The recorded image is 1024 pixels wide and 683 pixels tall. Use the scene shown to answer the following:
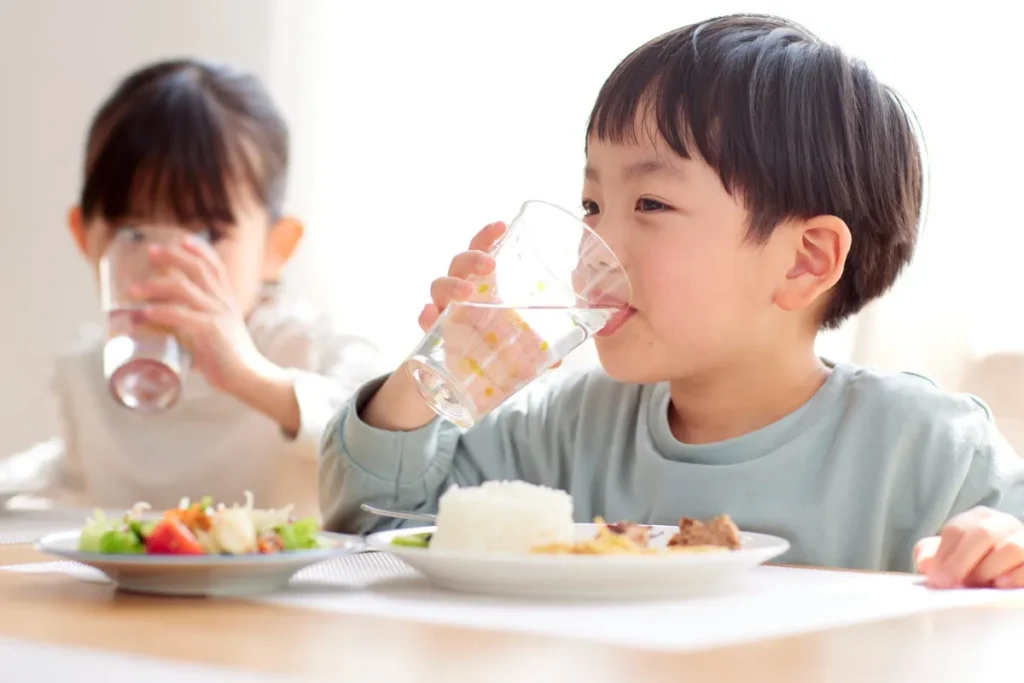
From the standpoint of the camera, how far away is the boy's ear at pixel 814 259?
4.53 ft

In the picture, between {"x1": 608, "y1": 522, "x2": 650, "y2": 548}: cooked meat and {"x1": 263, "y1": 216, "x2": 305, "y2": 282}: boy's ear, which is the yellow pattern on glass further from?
{"x1": 263, "y1": 216, "x2": 305, "y2": 282}: boy's ear

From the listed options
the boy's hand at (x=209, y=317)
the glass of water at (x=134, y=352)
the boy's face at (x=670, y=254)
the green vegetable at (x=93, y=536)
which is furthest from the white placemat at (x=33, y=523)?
the boy's face at (x=670, y=254)

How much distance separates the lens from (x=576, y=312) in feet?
3.50

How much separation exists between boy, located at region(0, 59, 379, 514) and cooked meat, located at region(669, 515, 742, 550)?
116cm

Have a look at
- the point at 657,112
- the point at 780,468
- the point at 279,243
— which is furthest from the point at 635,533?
the point at 279,243

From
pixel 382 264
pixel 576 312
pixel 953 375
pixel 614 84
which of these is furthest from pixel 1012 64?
pixel 382 264

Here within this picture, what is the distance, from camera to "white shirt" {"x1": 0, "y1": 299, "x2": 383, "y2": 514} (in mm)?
2217

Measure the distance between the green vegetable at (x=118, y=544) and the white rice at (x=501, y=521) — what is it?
20 cm

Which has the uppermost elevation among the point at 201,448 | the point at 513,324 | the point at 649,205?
the point at 649,205

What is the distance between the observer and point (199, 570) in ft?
2.65

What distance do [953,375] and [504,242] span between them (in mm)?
1032

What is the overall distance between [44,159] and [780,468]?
2.52 metres

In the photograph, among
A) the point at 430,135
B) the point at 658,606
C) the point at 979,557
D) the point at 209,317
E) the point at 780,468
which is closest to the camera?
the point at 658,606

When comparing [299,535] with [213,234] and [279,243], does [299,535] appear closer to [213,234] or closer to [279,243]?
[213,234]
